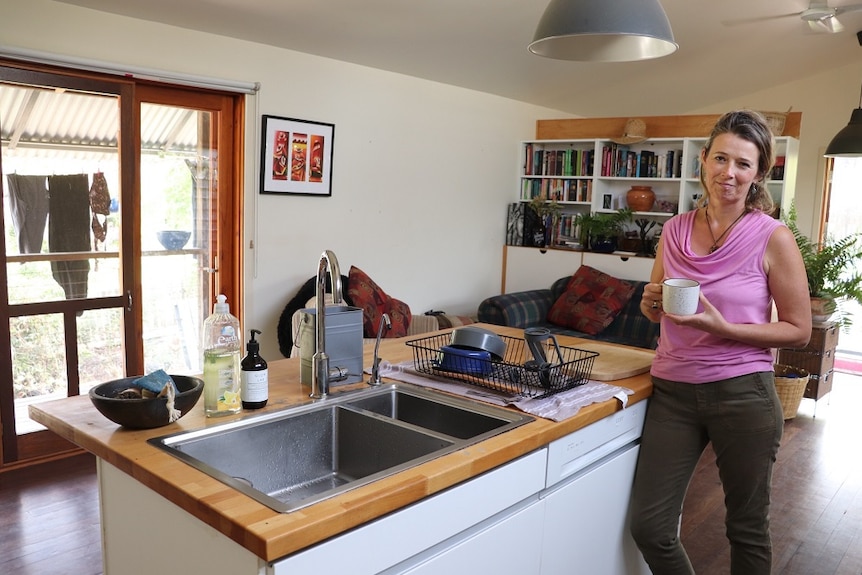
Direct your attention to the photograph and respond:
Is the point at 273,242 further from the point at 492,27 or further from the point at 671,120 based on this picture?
the point at 671,120

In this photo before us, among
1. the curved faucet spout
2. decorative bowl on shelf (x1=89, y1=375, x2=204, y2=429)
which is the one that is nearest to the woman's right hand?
the curved faucet spout

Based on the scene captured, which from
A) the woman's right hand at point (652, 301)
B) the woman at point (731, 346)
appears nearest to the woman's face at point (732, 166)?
the woman at point (731, 346)

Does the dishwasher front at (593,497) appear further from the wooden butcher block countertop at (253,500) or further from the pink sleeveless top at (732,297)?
the pink sleeveless top at (732,297)

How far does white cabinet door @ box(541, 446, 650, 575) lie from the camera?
1759 mm

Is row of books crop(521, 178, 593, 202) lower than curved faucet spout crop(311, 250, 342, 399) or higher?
higher

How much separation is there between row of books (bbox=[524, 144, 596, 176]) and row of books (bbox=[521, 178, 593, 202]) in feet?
0.22

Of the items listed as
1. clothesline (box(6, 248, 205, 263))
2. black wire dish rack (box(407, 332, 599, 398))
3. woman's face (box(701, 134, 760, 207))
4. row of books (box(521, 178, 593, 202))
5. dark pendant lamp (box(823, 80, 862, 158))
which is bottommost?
black wire dish rack (box(407, 332, 599, 398))

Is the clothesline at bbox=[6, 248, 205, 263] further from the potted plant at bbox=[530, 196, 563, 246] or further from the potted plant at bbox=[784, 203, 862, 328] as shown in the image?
the potted plant at bbox=[784, 203, 862, 328]

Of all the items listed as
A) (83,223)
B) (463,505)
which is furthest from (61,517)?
(463,505)

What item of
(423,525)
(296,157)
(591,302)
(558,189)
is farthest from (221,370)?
(558,189)

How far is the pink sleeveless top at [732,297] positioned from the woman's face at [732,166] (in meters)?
0.08

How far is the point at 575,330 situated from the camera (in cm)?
514

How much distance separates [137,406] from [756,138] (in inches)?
64.7

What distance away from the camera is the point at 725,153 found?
1.84 m
